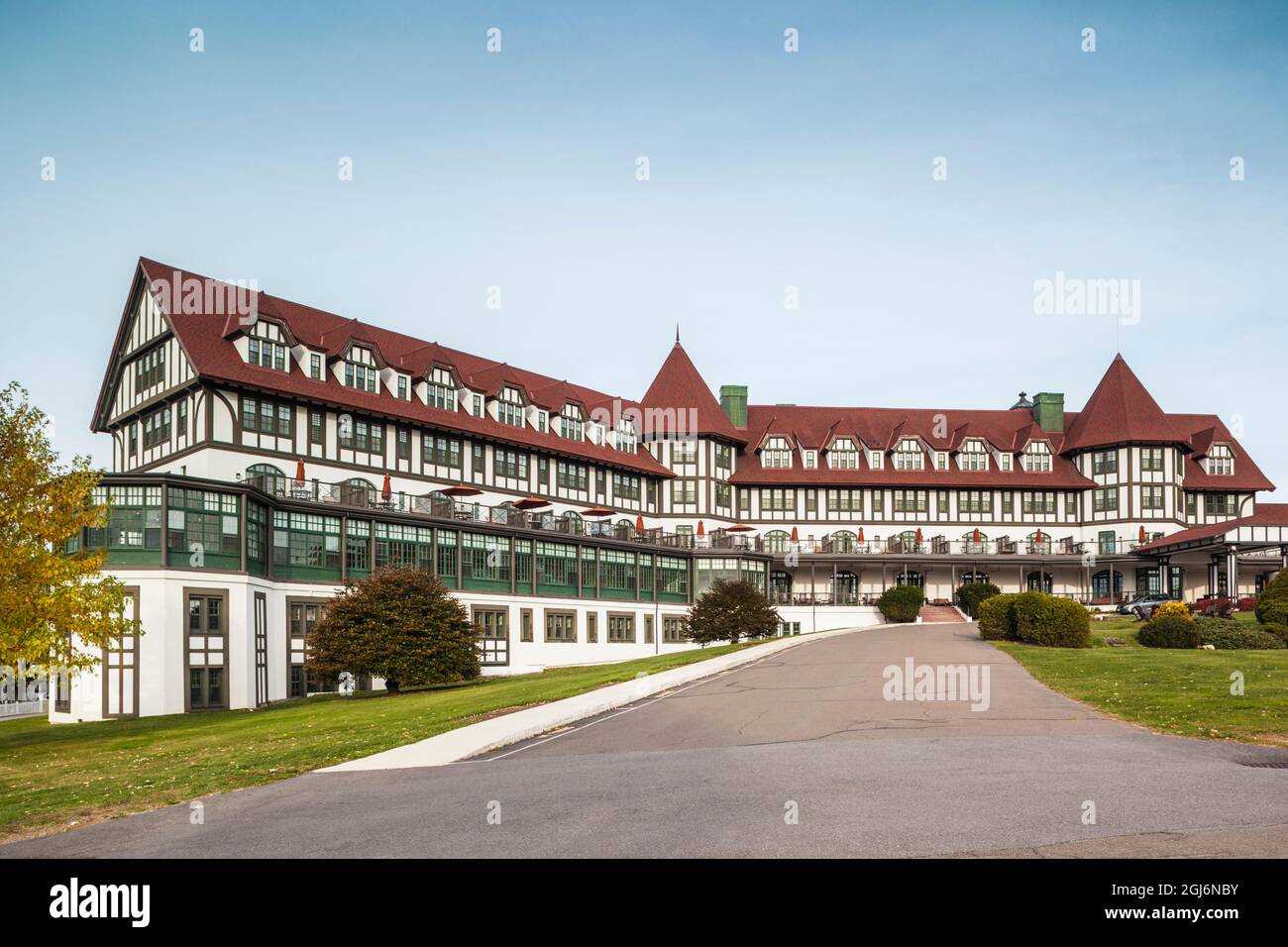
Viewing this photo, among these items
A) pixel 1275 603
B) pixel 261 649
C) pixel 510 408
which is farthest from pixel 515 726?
pixel 510 408

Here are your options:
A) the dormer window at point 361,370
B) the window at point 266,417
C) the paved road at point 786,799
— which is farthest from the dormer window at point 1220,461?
the paved road at point 786,799

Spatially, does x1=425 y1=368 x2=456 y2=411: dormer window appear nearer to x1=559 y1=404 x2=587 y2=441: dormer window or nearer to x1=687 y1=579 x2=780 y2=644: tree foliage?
x1=559 y1=404 x2=587 y2=441: dormer window

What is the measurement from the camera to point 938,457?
80.8 meters

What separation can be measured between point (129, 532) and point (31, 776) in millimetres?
16914

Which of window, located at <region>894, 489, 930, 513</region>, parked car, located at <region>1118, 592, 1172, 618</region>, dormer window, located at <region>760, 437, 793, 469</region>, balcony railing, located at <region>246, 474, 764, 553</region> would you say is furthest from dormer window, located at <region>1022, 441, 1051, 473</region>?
balcony railing, located at <region>246, 474, 764, 553</region>

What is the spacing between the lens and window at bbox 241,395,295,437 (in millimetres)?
46844

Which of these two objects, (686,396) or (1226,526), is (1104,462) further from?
(686,396)

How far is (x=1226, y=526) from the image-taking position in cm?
6059

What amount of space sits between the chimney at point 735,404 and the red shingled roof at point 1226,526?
92.6ft

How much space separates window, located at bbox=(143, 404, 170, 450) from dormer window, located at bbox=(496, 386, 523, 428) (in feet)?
58.8

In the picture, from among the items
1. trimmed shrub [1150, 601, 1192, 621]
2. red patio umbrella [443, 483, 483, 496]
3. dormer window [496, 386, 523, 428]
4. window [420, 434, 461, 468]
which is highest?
dormer window [496, 386, 523, 428]
